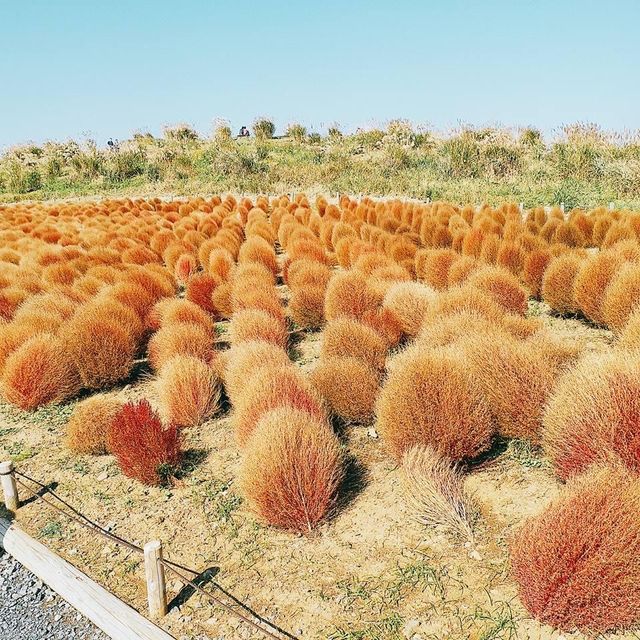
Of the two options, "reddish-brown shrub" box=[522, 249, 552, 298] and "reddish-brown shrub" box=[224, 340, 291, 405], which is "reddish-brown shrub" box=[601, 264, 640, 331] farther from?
"reddish-brown shrub" box=[224, 340, 291, 405]

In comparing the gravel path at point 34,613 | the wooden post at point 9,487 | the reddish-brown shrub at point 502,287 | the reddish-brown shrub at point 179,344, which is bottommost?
the gravel path at point 34,613

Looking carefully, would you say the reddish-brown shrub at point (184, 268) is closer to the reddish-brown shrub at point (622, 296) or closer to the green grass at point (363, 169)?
the reddish-brown shrub at point (622, 296)

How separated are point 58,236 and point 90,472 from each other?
1212 centimetres

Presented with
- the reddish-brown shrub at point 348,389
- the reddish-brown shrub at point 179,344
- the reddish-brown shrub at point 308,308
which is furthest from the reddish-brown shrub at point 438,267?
the reddish-brown shrub at point 348,389

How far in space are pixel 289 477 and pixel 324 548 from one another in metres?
0.48

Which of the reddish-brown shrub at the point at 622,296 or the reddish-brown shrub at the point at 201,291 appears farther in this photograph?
the reddish-brown shrub at the point at 201,291

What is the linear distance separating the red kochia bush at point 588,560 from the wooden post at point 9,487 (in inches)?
138

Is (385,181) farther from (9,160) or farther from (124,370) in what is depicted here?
(9,160)

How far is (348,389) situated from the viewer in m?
5.53

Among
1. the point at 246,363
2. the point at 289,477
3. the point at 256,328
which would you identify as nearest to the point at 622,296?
the point at 256,328

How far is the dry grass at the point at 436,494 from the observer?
3834 millimetres

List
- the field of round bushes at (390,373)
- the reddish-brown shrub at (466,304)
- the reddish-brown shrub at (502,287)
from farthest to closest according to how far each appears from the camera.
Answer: the reddish-brown shrub at (502,287) < the reddish-brown shrub at (466,304) < the field of round bushes at (390,373)

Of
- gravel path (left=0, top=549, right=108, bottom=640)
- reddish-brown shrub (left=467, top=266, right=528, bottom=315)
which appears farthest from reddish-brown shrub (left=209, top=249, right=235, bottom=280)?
gravel path (left=0, top=549, right=108, bottom=640)

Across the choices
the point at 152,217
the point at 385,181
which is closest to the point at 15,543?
the point at 152,217
